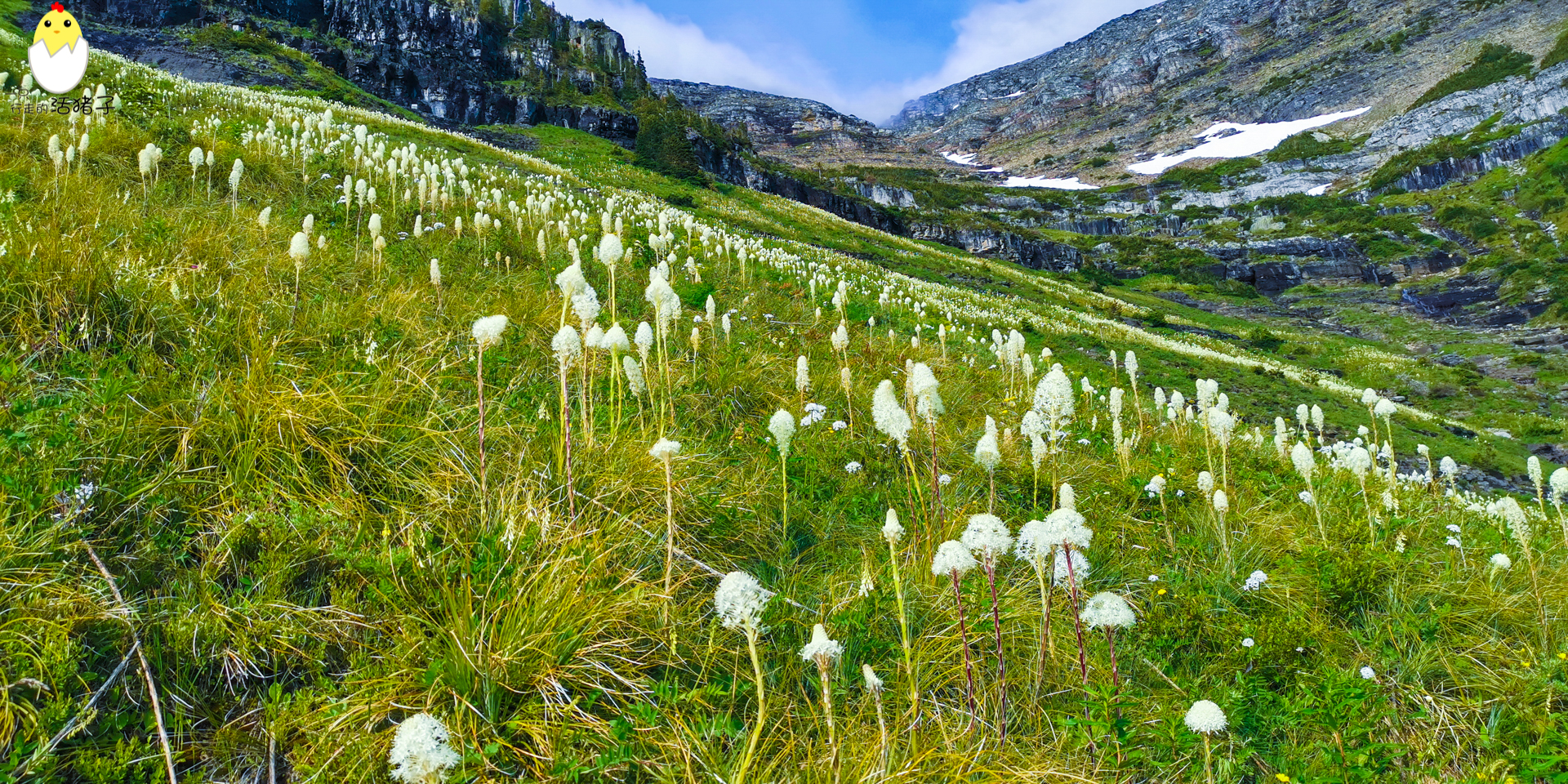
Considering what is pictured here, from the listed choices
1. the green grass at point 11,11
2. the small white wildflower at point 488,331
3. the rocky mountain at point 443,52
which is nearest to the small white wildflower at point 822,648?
the small white wildflower at point 488,331

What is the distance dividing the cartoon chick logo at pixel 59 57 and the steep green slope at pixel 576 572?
291 inches

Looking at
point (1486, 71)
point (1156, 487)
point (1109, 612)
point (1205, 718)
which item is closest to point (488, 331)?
point (1109, 612)

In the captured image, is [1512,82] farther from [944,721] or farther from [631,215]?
[944,721]

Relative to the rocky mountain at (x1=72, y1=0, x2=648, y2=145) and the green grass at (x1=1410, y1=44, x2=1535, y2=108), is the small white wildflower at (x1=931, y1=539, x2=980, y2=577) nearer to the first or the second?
the rocky mountain at (x1=72, y1=0, x2=648, y2=145)

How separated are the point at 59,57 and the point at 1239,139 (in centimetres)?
19474

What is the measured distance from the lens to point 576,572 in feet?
8.07

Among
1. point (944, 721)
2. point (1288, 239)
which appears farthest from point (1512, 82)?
point (944, 721)

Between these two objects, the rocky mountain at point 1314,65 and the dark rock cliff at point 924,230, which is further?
the rocky mountain at point 1314,65

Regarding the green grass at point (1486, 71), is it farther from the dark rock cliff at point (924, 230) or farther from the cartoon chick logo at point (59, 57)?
the cartoon chick logo at point (59, 57)

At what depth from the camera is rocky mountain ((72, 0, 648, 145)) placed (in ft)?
195

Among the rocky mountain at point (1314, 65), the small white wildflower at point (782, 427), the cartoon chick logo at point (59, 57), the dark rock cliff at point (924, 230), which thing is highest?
the rocky mountain at point (1314, 65)

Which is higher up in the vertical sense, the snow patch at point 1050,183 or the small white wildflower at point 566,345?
the snow patch at point 1050,183

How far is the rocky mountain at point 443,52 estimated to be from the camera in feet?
195

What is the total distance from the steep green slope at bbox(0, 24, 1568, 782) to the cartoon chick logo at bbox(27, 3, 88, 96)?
7396mm
